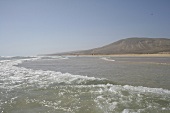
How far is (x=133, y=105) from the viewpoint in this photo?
8.20m

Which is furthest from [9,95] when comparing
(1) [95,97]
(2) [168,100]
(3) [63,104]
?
(2) [168,100]

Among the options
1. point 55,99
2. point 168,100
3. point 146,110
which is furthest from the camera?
point 55,99

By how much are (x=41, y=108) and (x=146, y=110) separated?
13.0 feet

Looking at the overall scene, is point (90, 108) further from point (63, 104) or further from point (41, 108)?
point (41, 108)

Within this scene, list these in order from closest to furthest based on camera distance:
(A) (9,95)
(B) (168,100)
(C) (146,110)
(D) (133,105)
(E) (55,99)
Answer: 1. (C) (146,110)
2. (D) (133,105)
3. (B) (168,100)
4. (E) (55,99)
5. (A) (9,95)

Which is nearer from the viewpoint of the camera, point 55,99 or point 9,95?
point 55,99

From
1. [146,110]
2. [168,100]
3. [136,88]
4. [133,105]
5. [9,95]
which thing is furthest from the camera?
[136,88]

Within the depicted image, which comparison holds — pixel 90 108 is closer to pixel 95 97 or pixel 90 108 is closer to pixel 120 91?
pixel 95 97

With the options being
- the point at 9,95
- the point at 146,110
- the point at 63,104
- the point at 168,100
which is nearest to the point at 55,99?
the point at 63,104

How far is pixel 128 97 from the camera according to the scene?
31.3ft

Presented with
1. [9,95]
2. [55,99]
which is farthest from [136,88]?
[9,95]

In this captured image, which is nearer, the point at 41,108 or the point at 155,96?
the point at 41,108

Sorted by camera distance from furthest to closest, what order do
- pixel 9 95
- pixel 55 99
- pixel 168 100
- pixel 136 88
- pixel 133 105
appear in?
pixel 136 88 → pixel 9 95 → pixel 55 99 → pixel 168 100 → pixel 133 105

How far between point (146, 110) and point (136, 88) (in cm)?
375
